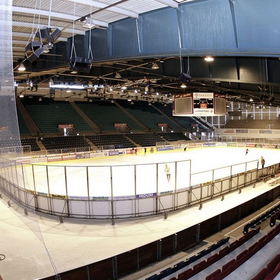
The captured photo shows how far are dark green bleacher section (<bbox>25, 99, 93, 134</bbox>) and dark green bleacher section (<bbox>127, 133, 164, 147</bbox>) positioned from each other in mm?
7349

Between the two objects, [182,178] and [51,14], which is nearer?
[51,14]

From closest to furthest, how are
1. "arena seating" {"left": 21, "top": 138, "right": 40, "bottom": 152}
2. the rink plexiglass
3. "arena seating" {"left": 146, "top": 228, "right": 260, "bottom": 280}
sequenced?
"arena seating" {"left": 146, "top": 228, "right": 260, "bottom": 280}, the rink plexiglass, "arena seating" {"left": 21, "top": 138, "right": 40, "bottom": 152}

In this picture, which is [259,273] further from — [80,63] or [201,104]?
[201,104]

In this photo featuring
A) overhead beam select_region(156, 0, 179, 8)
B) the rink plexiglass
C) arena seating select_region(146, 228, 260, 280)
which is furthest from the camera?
the rink plexiglass

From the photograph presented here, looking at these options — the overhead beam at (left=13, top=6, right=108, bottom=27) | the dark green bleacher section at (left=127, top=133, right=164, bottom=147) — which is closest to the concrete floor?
the overhead beam at (left=13, top=6, right=108, bottom=27)

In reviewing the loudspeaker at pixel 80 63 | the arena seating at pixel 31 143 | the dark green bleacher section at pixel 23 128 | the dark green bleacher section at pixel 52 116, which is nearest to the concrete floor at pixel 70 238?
the loudspeaker at pixel 80 63

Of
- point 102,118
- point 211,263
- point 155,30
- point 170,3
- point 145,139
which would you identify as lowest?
point 211,263

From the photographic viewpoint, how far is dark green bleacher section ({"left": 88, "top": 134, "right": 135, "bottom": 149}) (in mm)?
38141

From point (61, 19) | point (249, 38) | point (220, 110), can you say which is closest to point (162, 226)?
point (249, 38)

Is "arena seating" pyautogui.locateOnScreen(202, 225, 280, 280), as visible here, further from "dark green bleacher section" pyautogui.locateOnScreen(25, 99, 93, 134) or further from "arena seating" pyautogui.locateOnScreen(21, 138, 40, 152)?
"dark green bleacher section" pyautogui.locateOnScreen(25, 99, 93, 134)

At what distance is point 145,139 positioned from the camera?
145 feet

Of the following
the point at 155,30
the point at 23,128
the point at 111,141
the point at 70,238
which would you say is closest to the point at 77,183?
the point at 70,238

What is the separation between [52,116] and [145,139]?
15.8m

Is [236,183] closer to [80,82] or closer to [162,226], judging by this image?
[162,226]
